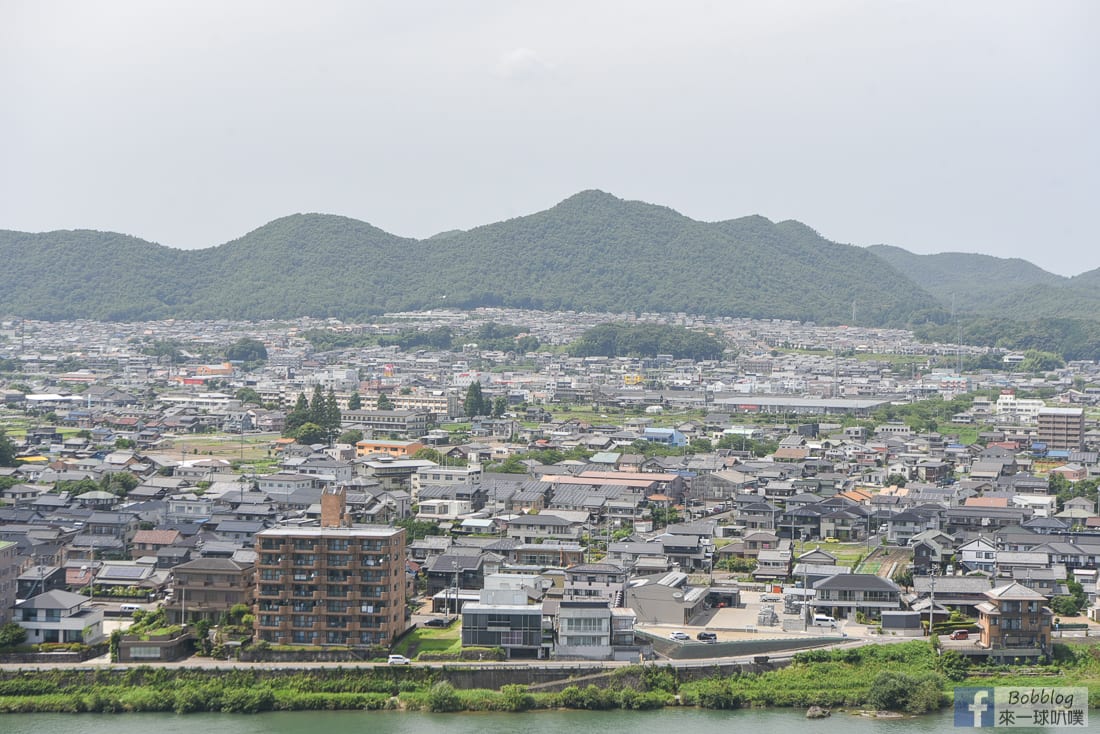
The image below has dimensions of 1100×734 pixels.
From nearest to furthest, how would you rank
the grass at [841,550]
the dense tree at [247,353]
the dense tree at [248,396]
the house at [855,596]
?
the house at [855,596]
the grass at [841,550]
the dense tree at [248,396]
the dense tree at [247,353]

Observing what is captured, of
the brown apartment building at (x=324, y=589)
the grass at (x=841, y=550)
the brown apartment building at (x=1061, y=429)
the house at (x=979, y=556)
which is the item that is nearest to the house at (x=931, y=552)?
the house at (x=979, y=556)

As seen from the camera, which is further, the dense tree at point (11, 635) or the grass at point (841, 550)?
the grass at point (841, 550)

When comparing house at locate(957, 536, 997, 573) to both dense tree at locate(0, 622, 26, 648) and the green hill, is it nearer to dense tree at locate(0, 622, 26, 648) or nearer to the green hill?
dense tree at locate(0, 622, 26, 648)

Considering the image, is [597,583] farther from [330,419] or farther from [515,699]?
[330,419]

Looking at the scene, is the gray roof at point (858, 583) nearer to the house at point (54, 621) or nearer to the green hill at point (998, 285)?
the house at point (54, 621)

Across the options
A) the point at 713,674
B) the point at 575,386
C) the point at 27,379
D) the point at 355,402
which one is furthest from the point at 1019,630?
the point at 27,379

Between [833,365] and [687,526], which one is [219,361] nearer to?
[833,365]
